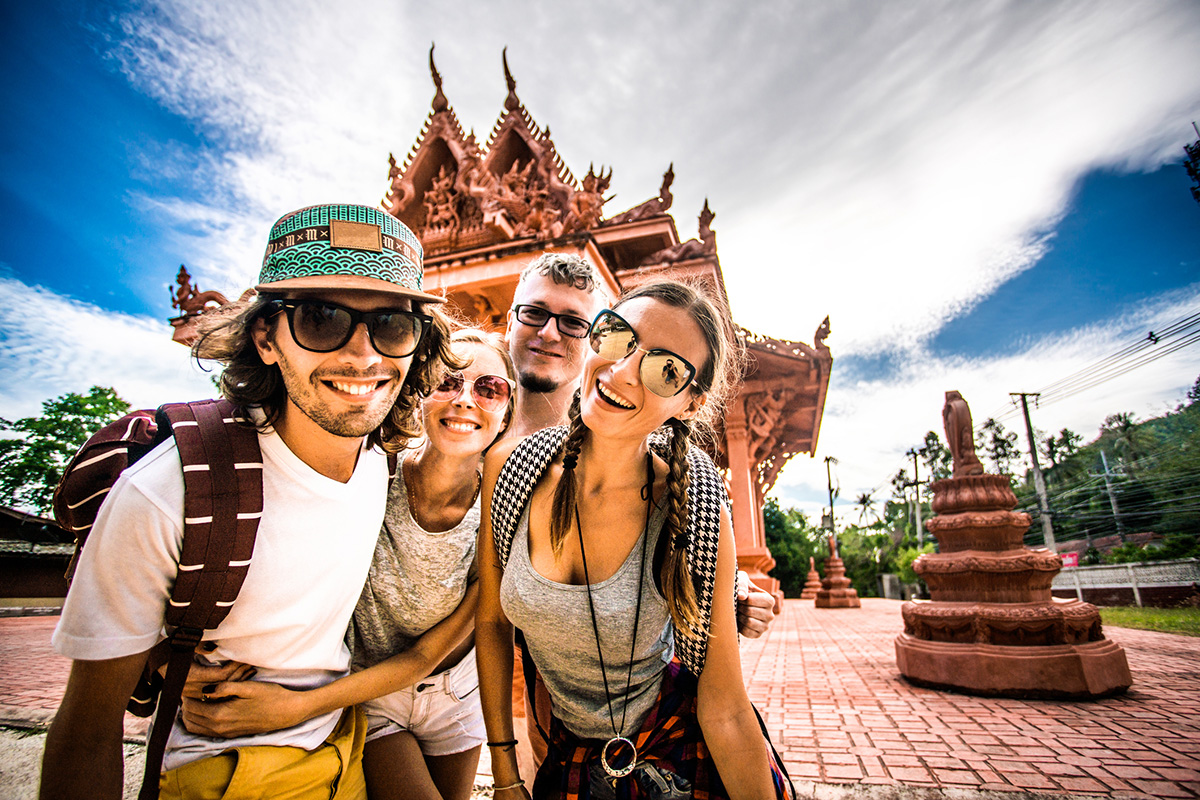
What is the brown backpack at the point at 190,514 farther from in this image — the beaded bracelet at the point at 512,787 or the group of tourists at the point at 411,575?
the beaded bracelet at the point at 512,787

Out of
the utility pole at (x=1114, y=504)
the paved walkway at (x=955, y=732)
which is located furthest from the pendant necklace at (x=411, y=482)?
the utility pole at (x=1114, y=504)

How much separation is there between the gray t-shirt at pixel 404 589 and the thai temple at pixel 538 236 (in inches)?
180

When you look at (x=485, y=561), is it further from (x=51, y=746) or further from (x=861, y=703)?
(x=861, y=703)

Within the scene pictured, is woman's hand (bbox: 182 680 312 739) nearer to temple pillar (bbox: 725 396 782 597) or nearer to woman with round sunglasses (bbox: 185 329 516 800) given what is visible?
woman with round sunglasses (bbox: 185 329 516 800)

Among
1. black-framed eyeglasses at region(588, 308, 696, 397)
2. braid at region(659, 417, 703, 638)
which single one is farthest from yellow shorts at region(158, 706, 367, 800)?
black-framed eyeglasses at region(588, 308, 696, 397)

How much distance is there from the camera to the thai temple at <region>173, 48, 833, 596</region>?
625cm

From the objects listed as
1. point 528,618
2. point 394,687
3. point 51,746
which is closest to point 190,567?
point 51,746

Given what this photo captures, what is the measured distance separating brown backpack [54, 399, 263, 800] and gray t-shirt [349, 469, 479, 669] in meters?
0.48

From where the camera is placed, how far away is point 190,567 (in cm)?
121

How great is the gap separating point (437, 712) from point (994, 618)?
4.53m

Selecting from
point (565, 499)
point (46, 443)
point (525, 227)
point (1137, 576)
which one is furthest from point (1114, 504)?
point (46, 443)

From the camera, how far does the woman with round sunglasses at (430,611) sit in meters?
1.66

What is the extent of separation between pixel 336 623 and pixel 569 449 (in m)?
0.86

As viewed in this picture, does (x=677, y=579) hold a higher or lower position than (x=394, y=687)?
higher
